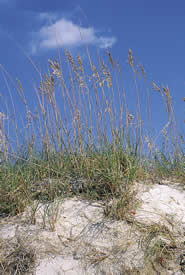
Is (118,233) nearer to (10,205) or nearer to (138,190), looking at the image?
(138,190)

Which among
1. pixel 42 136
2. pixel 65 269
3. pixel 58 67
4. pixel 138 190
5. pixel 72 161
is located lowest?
pixel 65 269

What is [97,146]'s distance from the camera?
3912mm

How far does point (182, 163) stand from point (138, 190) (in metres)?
→ 0.97

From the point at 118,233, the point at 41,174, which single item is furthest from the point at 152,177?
the point at 41,174

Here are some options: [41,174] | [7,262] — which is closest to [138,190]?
[41,174]

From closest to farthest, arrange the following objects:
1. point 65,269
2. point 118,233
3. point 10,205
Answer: point 65,269 < point 118,233 < point 10,205

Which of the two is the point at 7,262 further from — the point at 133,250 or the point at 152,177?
the point at 152,177

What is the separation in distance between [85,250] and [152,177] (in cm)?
134

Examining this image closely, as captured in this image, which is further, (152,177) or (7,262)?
(152,177)

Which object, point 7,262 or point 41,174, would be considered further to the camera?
point 41,174

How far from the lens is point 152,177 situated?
388cm

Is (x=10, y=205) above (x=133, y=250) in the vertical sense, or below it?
above

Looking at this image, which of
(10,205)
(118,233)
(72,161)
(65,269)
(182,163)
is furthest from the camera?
(182,163)

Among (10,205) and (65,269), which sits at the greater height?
(10,205)
